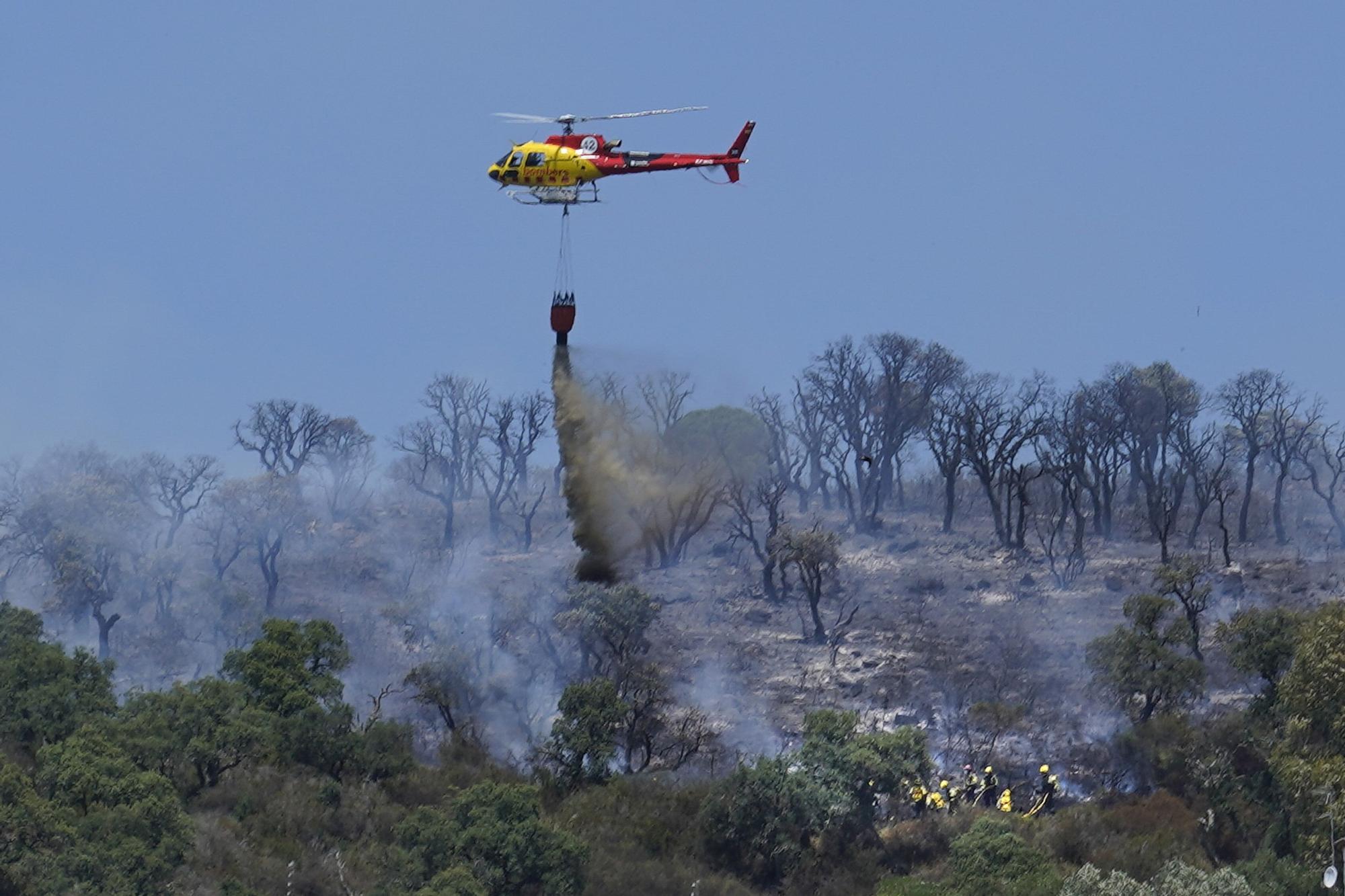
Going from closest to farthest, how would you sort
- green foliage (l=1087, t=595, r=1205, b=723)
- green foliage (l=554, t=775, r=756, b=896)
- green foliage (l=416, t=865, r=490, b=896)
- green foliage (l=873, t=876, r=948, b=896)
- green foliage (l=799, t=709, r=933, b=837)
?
green foliage (l=416, t=865, r=490, b=896)
green foliage (l=873, t=876, r=948, b=896)
green foliage (l=554, t=775, r=756, b=896)
green foliage (l=799, t=709, r=933, b=837)
green foliage (l=1087, t=595, r=1205, b=723)

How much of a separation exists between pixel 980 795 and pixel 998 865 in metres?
12.6

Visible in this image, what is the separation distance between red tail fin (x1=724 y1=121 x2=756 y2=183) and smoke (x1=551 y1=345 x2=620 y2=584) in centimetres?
Result: 1513

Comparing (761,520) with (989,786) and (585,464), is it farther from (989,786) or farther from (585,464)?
(989,786)

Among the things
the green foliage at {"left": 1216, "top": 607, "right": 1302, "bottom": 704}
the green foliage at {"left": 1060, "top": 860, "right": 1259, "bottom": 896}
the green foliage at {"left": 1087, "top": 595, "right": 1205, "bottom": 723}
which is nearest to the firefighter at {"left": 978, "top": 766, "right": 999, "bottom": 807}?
the green foliage at {"left": 1087, "top": 595, "right": 1205, "bottom": 723}

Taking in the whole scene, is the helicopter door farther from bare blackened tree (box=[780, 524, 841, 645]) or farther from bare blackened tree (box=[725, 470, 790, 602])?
bare blackened tree (box=[725, 470, 790, 602])

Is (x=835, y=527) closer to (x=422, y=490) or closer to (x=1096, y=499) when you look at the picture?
(x=1096, y=499)

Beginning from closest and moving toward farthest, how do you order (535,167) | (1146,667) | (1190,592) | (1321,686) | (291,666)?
(1321,686) < (535,167) < (291,666) < (1146,667) < (1190,592)

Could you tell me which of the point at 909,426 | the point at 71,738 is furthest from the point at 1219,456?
the point at 71,738

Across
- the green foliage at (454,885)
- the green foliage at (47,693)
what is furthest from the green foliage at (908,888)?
the green foliage at (47,693)

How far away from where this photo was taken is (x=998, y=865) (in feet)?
256

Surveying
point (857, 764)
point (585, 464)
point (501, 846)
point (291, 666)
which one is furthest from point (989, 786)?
point (291, 666)

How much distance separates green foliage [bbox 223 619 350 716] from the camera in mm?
90812

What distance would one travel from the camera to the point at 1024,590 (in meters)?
121

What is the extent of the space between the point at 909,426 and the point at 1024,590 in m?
28.0
